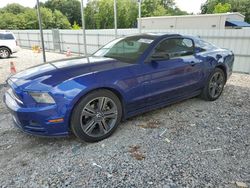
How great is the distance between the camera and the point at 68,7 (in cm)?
6575

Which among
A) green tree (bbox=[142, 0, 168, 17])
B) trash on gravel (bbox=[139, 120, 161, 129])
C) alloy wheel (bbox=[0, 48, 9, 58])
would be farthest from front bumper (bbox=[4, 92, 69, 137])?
green tree (bbox=[142, 0, 168, 17])

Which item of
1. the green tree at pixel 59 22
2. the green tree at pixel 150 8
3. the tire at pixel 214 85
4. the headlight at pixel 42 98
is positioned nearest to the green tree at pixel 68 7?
the green tree at pixel 59 22

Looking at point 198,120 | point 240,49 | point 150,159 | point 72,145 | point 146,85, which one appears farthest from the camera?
point 240,49

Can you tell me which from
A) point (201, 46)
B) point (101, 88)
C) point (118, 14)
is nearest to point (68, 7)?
point (118, 14)

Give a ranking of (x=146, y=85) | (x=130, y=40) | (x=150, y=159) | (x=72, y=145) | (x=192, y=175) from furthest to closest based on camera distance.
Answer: (x=130, y=40)
(x=146, y=85)
(x=72, y=145)
(x=150, y=159)
(x=192, y=175)

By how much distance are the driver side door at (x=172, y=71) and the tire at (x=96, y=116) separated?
0.65 m

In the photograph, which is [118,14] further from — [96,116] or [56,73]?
[96,116]

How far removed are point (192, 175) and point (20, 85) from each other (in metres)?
2.45

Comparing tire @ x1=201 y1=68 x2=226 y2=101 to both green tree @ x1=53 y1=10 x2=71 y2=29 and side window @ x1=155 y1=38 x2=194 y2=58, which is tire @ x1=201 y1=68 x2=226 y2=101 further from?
green tree @ x1=53 y1=10 x2=71 y2=29

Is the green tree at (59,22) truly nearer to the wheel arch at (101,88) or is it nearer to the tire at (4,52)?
the tire at (4,52)

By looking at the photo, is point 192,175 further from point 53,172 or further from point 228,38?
point 228,38

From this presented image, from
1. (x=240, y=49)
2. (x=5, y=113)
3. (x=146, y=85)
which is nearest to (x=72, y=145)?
(x=146, y=85)

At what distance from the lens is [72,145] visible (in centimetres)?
309

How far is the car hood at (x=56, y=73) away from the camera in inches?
111
